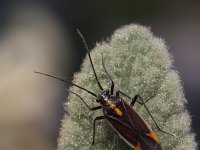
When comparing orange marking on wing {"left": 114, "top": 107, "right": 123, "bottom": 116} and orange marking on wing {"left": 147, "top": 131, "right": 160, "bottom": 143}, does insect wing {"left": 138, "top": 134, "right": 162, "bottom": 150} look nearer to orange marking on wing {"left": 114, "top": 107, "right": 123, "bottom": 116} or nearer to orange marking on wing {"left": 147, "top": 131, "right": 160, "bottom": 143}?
orange marking on wing {"left": 147, "top": 131, "right": 160, "bottom": 143}

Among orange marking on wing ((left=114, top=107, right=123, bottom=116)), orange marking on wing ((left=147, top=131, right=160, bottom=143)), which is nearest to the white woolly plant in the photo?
orange marking on wing ((left=147, top=131, right=160, bottom=143))

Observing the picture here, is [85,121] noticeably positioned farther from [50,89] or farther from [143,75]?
[50,89]

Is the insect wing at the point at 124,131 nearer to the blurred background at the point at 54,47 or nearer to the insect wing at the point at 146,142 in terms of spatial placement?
the insect wing at the point at 146,142

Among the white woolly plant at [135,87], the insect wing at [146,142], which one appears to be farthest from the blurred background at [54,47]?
the white woolly plant at [135,87]

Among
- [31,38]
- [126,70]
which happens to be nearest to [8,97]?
[31,38]

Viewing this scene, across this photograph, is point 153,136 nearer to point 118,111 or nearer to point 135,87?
point 135,87
